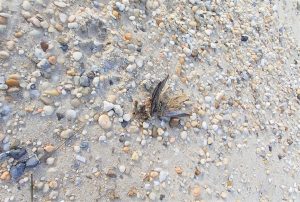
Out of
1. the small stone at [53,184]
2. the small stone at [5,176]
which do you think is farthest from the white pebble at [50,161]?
the small stone at [5,176]

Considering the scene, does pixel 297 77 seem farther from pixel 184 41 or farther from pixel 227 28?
pixel 184 41

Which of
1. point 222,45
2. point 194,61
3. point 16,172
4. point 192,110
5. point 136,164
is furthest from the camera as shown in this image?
point 222,45

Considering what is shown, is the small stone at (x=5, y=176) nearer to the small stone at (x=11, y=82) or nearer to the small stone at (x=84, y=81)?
the small stone at (x=11, y=82)

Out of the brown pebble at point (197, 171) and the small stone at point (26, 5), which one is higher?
the small stone at point (26, 5)

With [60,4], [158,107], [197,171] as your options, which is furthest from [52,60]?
[197,171]

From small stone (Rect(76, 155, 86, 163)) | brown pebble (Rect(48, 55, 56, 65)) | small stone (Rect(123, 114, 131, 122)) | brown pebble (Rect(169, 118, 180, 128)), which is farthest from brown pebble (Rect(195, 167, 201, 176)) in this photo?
brown pebble (Rect(48, 55, 56, 65))

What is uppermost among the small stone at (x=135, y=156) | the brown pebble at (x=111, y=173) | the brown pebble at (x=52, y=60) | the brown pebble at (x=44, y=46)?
→ the brown pebble at (x=44, y=46)

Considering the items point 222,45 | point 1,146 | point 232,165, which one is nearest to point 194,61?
point 222,45

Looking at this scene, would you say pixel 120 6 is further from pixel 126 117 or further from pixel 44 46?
pixel 126 117
